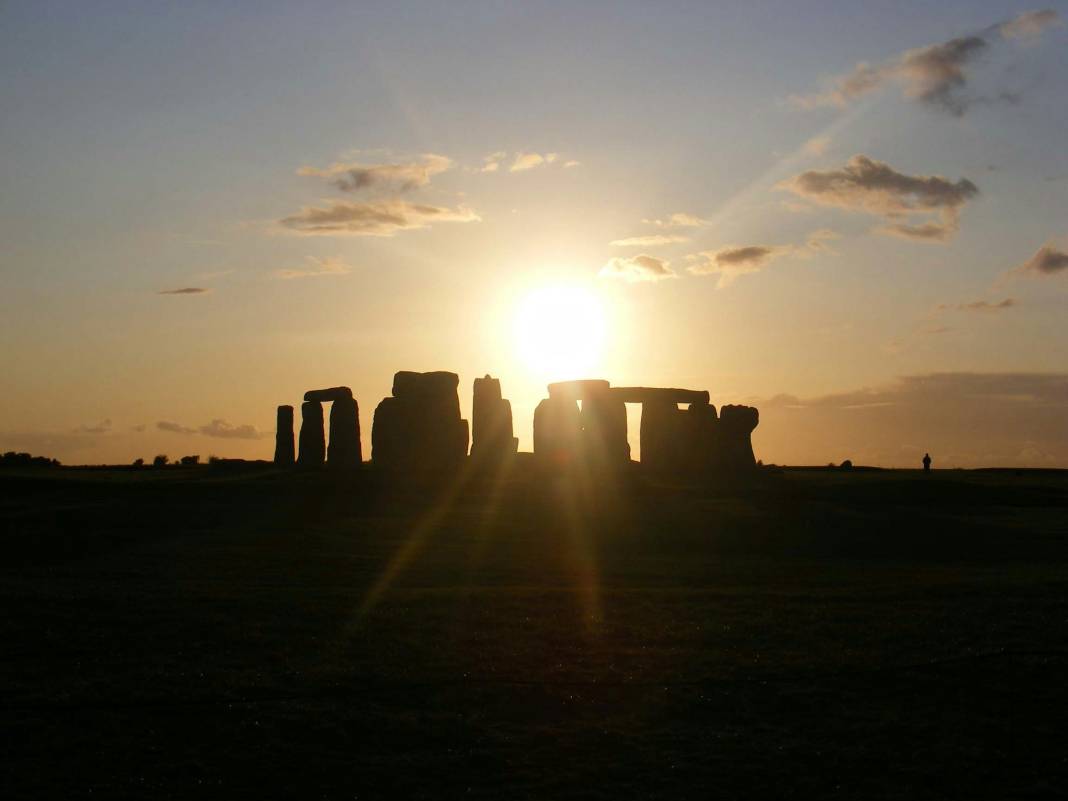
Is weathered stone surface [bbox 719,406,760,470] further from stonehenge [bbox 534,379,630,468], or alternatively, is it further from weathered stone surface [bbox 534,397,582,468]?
weathered stone surface [bbox 534,397,582,468]

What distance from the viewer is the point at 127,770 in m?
11.5

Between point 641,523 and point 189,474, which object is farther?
point 189,474

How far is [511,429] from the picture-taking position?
52688 mm

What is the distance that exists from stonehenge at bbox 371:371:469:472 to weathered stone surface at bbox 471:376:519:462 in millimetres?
1370

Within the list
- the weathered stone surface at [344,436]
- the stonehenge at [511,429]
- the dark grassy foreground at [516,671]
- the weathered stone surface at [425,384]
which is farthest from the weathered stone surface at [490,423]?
the dark grassy foreground at [516,671]

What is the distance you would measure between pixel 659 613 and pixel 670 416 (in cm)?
3555

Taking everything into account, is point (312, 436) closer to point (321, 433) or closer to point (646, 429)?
point (321, 433)

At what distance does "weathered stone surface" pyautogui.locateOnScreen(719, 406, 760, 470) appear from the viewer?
5441cm

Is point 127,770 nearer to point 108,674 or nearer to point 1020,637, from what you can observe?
point 108,674

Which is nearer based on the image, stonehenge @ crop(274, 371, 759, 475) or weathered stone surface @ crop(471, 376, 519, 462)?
stonehenge @ crop(274, 371, 759, 475)

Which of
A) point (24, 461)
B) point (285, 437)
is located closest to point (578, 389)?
point (285, 437)

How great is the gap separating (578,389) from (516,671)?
37.6m

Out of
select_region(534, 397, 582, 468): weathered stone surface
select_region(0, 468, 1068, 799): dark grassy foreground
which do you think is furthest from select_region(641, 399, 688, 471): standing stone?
select_region(0, 468, 1068, 799): dark grassy foreground

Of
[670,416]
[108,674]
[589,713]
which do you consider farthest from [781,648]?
[670,416]
